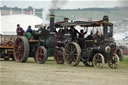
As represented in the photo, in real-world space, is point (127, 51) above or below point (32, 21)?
below

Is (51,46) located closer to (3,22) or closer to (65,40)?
(65,40)

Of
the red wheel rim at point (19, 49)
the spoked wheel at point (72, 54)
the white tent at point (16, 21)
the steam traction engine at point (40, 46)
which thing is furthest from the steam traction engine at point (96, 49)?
the white tent at point (16, 21)

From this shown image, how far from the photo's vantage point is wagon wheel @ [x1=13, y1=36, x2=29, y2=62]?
1855cm

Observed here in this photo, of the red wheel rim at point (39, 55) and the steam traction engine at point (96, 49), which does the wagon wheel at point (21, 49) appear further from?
the steam traction engine at point (96, 49)

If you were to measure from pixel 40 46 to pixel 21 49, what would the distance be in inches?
48.4

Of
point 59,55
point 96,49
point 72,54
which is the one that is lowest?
point 59,55

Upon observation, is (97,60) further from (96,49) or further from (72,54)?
(72,54)

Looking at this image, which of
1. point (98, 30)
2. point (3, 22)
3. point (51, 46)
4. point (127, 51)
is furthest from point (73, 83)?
point (3, 22)

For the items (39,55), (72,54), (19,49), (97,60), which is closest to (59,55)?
(39,55)

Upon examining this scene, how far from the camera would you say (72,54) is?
647 inches

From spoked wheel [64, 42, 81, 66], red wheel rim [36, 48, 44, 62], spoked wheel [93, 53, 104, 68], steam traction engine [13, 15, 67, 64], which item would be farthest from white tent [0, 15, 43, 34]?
spoked wheel [93, 53, 104, 68]

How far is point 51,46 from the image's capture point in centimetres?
1841

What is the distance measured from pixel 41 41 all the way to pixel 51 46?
61 centimetres

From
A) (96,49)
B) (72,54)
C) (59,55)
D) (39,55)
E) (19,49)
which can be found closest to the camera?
(96,49)
